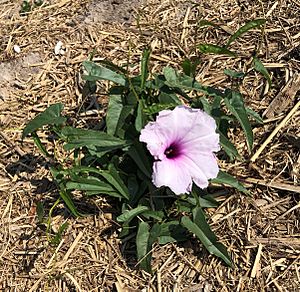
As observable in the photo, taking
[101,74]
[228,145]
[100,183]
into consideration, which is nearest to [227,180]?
[228,145]

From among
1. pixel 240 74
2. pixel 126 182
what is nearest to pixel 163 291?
pixel 126 182

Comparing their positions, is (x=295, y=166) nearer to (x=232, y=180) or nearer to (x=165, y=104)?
(x=232, y=180)

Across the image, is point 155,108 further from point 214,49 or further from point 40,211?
point 40,211

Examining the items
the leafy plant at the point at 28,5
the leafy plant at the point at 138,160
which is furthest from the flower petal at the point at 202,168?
the leafy plant at the point at 28,5

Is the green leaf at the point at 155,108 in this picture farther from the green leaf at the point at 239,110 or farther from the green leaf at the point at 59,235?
the green leaf at the point at 59,235

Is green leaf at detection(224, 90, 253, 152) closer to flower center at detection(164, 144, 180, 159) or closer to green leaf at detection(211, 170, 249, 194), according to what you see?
green leaf at detection(211, 170, 249, 194)
